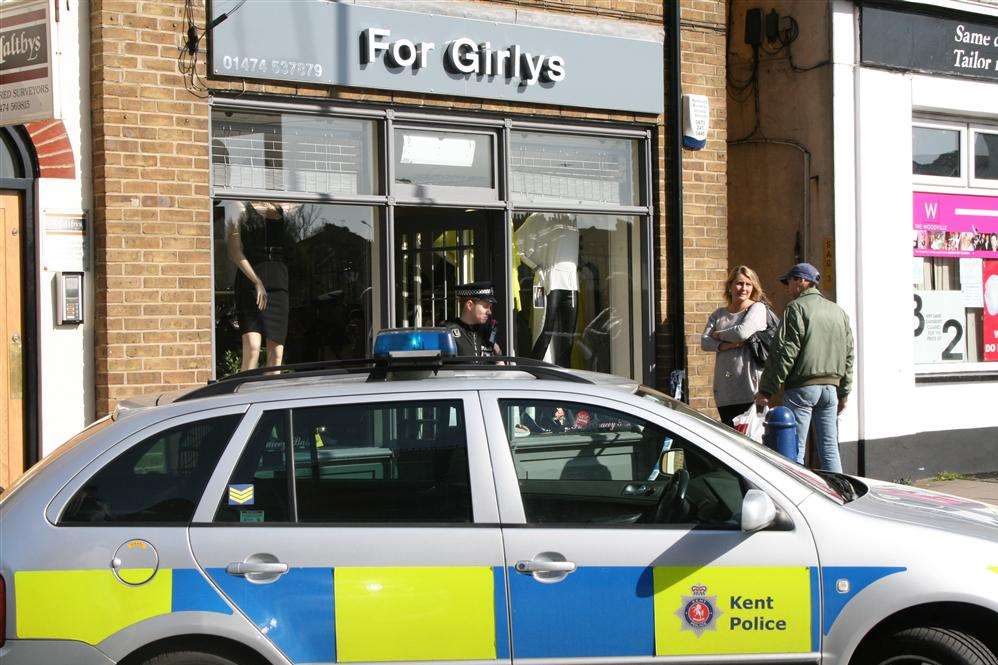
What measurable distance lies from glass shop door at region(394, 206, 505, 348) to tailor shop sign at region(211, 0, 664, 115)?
965 millimetres

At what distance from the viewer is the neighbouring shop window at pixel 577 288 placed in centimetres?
952

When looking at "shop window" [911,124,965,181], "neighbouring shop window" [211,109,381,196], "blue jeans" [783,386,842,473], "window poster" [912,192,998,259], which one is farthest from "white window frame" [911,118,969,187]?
"neighbouring shop window" [211,109,381,196]

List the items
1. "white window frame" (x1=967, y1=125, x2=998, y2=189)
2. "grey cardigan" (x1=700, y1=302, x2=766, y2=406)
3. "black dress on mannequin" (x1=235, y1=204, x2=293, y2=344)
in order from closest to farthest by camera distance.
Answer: "black dress on mannequin" (x1=235, y1=204, x2=293, y2=344) < "grey cardigan" (x1=700, y1=302, x2=766, y2=406) < "white window frame" (x1=967, y1=125, x2=998, y2=189)

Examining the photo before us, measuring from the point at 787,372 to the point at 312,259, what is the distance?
3541 mm

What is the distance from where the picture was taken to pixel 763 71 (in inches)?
443

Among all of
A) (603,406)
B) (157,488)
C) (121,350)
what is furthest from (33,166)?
(603,406)

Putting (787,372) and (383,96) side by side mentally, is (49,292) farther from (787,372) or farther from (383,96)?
(787,372)

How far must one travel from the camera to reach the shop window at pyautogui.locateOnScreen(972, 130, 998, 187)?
37.4 ft

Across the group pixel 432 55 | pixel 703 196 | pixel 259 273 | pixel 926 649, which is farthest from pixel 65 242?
pixel 926 649

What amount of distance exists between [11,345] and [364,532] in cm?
442

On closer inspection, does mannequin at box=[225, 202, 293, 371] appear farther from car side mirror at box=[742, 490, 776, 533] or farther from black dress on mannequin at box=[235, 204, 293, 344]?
car side mirror at box=[742, 490, 776, 533]

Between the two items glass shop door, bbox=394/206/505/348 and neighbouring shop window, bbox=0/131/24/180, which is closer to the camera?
neighbouring shop window, bbox=0/131/24/180

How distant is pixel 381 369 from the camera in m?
4.39

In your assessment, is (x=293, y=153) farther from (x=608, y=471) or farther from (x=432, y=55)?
(x=608, y=471)
